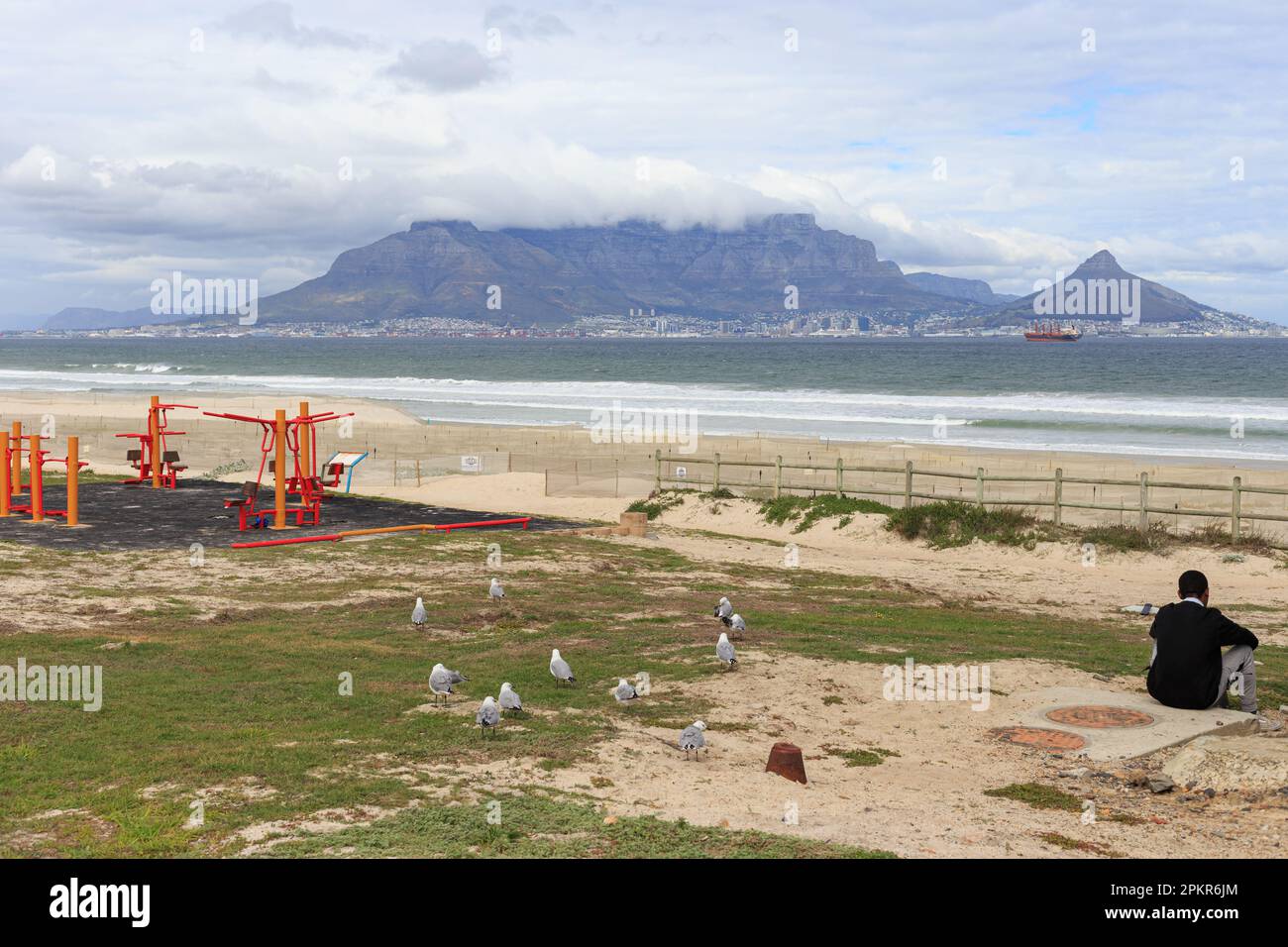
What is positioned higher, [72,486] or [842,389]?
[842,389]

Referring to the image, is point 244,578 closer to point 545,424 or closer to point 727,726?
point 727,726

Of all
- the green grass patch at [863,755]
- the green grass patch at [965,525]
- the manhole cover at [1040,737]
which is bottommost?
the green grass patch at [863,755]

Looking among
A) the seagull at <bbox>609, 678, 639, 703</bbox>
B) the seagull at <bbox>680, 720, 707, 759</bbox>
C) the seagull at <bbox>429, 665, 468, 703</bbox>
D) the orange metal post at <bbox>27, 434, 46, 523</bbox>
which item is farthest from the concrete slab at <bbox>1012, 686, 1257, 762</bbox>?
the orange metal post at <bbox>27, 434, 46, 523</bbox>

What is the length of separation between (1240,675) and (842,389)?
77460mm

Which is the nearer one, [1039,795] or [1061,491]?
[1039,795]

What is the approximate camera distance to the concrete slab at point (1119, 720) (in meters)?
9.90

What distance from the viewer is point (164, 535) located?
21.5m

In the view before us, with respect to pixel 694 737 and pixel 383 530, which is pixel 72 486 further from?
pixel 694 737

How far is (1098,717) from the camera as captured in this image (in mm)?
10828


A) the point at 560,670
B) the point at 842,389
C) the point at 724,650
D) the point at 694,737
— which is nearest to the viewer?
the point at 694,737

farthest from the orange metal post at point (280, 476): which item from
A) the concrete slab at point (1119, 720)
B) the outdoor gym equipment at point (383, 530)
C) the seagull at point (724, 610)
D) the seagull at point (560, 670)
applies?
the concrete slab at point (1119, 720)

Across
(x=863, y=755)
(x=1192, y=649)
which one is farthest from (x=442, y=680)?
(x=1192, y=649)

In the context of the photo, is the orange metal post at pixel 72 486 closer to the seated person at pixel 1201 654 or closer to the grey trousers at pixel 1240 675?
the seated person at pixel 1201 654
